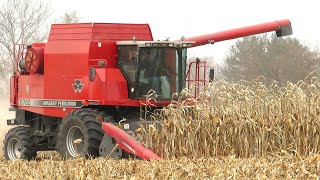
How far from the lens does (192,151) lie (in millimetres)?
10930

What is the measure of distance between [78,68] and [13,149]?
2788 mm

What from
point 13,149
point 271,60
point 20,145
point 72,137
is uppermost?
point 271,60

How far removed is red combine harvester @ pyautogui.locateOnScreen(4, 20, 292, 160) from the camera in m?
12.7

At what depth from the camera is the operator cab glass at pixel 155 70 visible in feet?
42.8

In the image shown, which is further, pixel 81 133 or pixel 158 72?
pixel 158 72

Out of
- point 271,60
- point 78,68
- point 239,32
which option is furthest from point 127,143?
point 271,60

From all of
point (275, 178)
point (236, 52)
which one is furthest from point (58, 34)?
point (236, 52)

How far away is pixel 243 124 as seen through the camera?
35.2 ft

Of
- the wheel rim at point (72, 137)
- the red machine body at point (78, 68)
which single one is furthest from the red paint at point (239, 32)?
the wheel rim at point (72, 137)

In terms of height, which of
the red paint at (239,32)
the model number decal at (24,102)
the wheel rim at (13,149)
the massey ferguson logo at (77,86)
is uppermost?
the red paint at (239,32)

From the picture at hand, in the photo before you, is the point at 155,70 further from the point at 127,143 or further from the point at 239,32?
the point at 239,32

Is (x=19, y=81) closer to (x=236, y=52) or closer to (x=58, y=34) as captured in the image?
(x=58, y=34)

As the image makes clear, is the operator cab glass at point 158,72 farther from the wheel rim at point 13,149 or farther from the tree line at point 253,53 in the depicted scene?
the tree line at point 253,53

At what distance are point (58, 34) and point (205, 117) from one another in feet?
14.6
